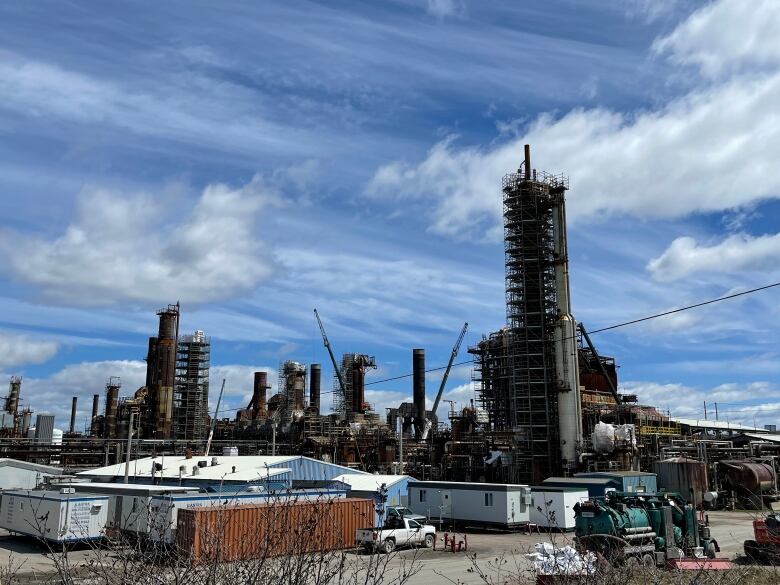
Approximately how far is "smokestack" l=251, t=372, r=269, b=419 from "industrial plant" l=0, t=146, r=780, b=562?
41cm

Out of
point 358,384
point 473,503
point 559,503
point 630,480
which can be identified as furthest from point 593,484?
point 358,384

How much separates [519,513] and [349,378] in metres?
62.6

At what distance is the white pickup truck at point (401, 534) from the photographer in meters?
30.8

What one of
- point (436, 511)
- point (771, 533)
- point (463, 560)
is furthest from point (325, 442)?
point (771, 533)

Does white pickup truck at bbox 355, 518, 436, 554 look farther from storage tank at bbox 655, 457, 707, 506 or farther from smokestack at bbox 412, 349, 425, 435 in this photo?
smokestack at bbox 412, 349, 425, 435

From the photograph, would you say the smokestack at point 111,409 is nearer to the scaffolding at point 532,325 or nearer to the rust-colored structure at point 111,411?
the rust-colored structure at point 111,411

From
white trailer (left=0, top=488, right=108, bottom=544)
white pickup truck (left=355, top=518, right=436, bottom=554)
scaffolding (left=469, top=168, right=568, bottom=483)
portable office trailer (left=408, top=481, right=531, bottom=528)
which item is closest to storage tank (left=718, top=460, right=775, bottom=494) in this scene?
scaffolding (left=469, top=168, right=568, bottom=483)

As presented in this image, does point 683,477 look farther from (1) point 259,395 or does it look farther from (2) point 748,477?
(1) point 259,395

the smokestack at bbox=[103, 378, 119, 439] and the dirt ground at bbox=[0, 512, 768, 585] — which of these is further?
the smokestack at bbox=[103, 378, 119, 439]

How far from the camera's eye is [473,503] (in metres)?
41.2

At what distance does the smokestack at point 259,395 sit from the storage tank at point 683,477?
63.5 meters

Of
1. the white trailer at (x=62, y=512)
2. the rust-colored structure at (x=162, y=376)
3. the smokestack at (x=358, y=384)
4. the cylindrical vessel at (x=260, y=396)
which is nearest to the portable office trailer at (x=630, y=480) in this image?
the white trailer at (x=62, y=512)

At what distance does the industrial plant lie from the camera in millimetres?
43188

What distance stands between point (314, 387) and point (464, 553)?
76.5 meters
